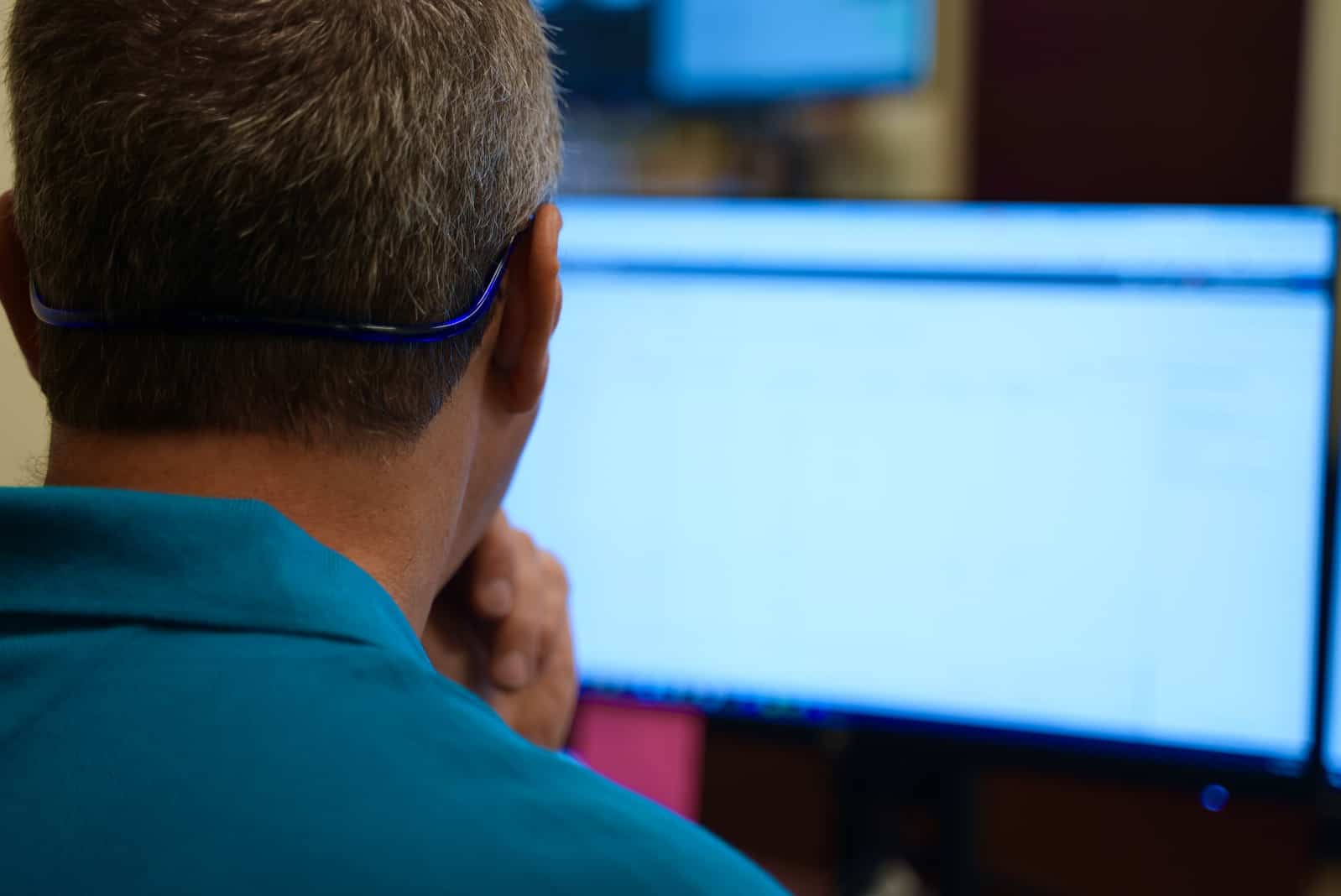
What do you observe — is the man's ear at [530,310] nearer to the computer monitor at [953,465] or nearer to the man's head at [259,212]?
the man's head at [259,212]

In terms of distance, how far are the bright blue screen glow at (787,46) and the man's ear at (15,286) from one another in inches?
67.8

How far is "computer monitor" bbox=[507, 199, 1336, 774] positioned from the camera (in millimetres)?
820

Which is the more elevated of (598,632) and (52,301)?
(52,301)

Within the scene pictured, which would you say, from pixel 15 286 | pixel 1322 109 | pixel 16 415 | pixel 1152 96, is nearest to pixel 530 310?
pixel 15 286

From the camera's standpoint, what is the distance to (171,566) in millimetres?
467

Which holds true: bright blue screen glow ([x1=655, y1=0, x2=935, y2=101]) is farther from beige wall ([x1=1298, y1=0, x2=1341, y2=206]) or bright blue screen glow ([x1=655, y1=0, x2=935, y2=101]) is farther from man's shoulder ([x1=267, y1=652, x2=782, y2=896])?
man's shoulder ([x1=267, y1=652, x2=782, y2=896])

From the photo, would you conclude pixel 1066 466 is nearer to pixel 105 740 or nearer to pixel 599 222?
pixel 599 222

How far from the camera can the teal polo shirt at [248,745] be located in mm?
408

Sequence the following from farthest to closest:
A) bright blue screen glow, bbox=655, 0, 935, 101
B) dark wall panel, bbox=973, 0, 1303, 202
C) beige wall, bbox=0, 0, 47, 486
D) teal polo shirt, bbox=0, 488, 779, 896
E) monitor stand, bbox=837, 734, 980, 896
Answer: bright blue screen glow, bbox=655, 0, 935, 101 → dark wall panel, bbox=973, 0, 1303, 202 → monitor stand, bbox=837, 734, 980, 896 → beige wall, bbox=0, 0, 47, 486 → teal polo shirt, bbox=0, 488, 779, 896

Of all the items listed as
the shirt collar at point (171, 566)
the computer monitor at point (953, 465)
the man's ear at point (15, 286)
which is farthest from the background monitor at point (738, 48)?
the shirt collar at point (171, 566)

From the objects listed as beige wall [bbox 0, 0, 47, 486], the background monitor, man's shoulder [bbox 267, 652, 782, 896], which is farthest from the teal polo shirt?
the background monitor

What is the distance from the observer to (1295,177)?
5.79 feet

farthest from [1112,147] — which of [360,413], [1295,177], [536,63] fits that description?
[360,413]

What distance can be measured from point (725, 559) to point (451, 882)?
20.4 inches
